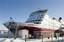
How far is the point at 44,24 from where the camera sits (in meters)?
20.5

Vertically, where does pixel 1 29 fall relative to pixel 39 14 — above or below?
below

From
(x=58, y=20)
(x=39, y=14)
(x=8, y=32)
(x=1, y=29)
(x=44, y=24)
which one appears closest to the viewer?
(x=1, y=29)

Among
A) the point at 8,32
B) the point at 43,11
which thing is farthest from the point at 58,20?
the point at 8,32

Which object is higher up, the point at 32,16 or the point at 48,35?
the point at 32,16

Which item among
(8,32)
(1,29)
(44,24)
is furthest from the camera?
(44,24)

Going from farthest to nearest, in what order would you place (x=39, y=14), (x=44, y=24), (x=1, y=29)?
(x=39, y=14) → (x=44, y=24) → (x=1, y=29)

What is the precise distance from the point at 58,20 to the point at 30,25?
29.3 ft

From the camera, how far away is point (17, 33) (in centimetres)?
1888

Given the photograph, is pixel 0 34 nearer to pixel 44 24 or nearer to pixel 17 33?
pixel 17 33

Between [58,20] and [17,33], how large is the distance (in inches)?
→ 409

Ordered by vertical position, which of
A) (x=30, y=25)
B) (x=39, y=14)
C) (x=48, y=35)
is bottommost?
(x=48, y=35)

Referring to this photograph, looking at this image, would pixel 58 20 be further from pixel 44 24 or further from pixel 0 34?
pixel 0 34

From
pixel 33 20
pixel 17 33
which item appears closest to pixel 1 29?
pixel 17 33

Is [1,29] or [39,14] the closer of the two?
[1,29]
